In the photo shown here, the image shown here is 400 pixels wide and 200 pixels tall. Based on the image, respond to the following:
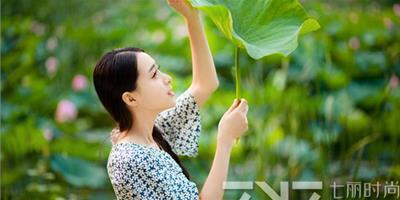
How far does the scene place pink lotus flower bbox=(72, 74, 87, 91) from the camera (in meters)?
3.05

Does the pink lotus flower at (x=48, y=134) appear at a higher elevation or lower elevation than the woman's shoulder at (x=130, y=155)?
lower

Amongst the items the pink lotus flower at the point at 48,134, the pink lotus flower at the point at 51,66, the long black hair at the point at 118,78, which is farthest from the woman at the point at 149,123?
the pink lotus flower at the point at 51,66

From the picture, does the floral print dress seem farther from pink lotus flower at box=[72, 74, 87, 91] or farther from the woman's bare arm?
pink lotus flower at box=[72, 74, 87, 91]

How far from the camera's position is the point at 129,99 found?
4.00 ft

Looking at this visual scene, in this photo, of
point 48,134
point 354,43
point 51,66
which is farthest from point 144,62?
point 354,43

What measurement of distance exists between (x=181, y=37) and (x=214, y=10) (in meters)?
2.19

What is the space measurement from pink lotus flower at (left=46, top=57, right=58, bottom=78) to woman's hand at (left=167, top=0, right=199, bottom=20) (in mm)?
1950

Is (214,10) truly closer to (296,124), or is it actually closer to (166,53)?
(296,124)

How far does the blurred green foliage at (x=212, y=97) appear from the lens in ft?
8.91

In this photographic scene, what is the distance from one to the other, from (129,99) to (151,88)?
0.03m

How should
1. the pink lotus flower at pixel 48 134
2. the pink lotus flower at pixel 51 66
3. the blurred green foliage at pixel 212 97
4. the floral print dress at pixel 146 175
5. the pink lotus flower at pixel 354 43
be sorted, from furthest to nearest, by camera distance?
the pink lotus flower at pixel 354 43
the pink lotus flower at pixel 51 66
the pink lotus flower at pixel 48 134
the blurred green foliage at pixel 212 97
the floral print dress at pixel 146 175

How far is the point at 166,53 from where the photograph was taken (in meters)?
3.31

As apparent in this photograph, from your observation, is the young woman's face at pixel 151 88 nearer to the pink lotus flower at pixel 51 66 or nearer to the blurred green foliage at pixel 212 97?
the blurred green foliage at pixel 212 97

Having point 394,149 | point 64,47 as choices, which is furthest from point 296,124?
point 64,47
